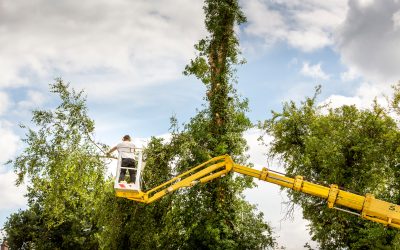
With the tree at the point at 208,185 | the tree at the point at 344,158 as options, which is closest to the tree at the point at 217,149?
the tree at the point at 208,185

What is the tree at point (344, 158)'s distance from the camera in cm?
2047

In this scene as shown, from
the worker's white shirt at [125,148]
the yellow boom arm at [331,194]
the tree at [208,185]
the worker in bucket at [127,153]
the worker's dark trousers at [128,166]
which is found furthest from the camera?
the tree at [208,185]

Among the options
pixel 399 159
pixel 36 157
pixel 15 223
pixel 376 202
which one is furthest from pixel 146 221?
pixel 15 223

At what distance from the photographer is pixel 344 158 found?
21.3m

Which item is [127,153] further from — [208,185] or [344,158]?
[344,158]

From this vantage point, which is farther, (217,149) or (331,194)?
(217,149)

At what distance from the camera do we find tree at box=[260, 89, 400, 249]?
20.5 m

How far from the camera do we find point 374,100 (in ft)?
72.4

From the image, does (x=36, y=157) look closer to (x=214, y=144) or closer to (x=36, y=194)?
(x=214, y=144)

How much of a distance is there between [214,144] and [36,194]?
86.2ft

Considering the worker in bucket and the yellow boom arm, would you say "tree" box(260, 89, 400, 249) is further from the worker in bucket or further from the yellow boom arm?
the worker in bucket

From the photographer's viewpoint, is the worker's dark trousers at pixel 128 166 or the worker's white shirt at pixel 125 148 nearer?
the worker's dark trousers at pixel 128 166

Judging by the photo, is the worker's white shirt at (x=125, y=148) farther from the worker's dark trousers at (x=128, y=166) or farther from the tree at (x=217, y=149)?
the tree at (x=217, y=149)

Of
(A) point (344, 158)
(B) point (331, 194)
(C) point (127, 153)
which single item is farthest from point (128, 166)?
(A) point (344, 158)
